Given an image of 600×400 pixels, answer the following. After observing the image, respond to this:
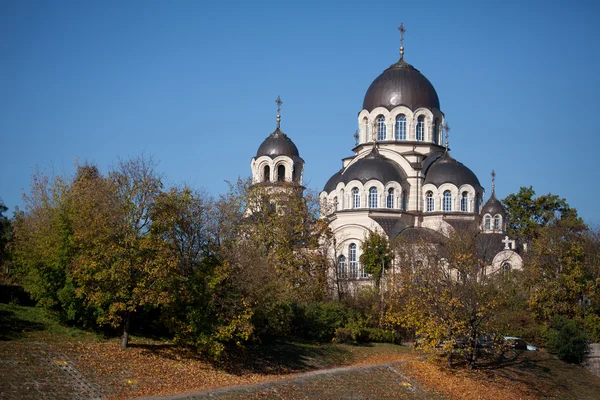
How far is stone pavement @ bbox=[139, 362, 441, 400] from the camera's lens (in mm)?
22625

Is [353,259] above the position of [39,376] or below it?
above

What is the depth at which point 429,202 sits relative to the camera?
52438 millimetres

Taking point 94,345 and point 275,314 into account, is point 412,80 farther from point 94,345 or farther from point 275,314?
point 94,345

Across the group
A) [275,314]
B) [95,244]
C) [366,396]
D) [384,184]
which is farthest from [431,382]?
[384,184]

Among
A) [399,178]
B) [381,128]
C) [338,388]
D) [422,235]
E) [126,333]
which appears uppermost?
[381,128]

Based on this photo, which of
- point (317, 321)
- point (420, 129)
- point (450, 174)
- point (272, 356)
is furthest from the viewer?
point (420, 129)

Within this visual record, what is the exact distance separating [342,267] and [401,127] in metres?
13.0

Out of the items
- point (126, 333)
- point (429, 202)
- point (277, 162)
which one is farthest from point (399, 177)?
point (126, 333)

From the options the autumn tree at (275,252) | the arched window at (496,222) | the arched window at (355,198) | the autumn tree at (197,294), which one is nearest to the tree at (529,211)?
the arched window at (496,222)

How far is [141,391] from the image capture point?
21.2 metres

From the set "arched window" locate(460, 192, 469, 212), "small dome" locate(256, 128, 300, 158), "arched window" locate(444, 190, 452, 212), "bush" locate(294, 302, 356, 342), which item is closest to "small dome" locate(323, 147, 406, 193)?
"arched window" locate(444, 190, 452, 212)

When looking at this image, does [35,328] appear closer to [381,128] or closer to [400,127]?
[381,128]

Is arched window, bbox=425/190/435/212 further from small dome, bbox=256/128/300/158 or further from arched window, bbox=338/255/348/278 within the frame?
small dome, bbox=256/128/300/158

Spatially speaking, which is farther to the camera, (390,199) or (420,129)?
(420,129)
